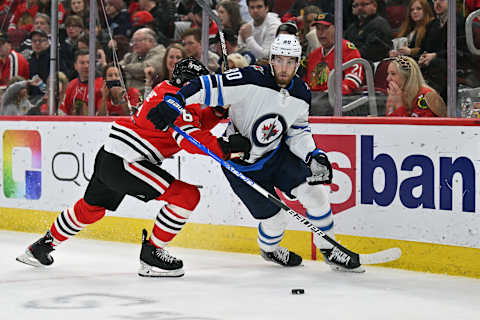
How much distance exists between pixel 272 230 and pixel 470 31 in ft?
4.70

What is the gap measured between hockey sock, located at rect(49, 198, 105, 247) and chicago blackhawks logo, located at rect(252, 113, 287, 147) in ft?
2.72

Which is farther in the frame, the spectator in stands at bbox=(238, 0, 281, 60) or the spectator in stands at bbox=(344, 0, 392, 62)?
the spectator in stands at bbox=(238, 0, 281, 60)

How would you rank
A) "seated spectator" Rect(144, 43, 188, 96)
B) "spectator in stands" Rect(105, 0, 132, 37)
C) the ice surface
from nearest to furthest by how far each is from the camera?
the ice surface → "seated spectator" Rect(144, 43, 188, 96) → "spectator in stands" Rect(105, 0, 132, 37)

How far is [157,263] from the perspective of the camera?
397cm

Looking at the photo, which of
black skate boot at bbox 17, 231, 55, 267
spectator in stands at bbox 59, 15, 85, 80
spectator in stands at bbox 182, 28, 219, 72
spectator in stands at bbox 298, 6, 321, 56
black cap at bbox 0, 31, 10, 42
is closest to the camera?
black skate boot at bbox 17, 231, 55, 267

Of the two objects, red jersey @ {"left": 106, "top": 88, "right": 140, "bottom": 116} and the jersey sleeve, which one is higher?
red jersey @ {"left": 106, "top": 88, "right": 140, "bottom": 116}

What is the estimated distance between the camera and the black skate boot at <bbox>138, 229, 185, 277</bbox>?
13.1 feet

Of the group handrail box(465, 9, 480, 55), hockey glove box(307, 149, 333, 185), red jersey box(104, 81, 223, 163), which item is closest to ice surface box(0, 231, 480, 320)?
hockey glove box(307, 149, 333, 185)

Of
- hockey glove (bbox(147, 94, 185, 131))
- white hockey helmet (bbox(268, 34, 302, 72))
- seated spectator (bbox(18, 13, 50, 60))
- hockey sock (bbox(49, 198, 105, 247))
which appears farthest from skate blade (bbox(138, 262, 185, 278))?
seated spectator (bbox(18, 13, 50, 60))

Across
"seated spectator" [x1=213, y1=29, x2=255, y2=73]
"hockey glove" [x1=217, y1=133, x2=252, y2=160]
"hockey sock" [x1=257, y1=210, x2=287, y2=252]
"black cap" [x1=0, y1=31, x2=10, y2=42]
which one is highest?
"black cap" [x1=0, y1=31, x2=10, y2=42]

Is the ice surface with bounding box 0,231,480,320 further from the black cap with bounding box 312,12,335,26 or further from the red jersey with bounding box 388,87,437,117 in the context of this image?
the black cap with bounding box 312,12,335,26

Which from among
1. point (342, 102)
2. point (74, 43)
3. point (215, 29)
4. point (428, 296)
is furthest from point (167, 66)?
point (428, 296)

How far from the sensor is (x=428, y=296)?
3.50 metres

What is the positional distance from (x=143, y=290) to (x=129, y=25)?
2634mm
